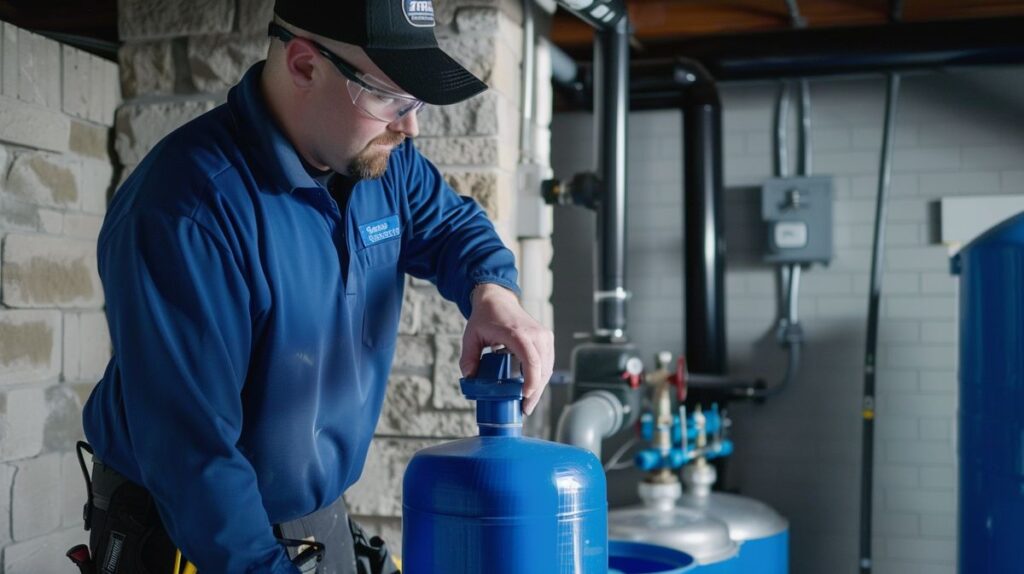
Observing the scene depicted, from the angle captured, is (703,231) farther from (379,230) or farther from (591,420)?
(379,230)

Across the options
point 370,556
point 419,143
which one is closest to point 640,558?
point 370,556

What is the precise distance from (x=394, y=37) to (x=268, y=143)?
0.23 metres

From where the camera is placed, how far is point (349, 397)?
1.50m

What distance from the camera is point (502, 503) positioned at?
1179 mm

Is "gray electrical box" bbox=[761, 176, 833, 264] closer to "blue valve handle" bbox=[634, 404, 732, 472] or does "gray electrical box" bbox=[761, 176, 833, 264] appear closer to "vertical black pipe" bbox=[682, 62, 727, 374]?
"vertical black pipe" bbox=[682, 62, 727, 374]

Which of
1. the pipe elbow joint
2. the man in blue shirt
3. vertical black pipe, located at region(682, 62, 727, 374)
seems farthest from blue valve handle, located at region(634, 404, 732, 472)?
the man in blue shirt

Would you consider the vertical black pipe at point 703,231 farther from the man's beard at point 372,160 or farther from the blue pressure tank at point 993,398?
the man's beard at point 372,160

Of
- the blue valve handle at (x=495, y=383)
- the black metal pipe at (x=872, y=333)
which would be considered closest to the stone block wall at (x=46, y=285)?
the blue valve handle at (x=495, y=383)

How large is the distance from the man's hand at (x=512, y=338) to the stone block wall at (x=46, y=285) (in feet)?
4.29

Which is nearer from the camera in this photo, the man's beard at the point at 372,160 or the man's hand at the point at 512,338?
the man's hand at the point at 512,338

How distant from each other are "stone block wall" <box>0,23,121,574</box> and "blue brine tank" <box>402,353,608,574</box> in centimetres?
137

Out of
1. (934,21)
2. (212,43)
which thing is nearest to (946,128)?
(934,21)

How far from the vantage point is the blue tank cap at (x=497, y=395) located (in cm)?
126

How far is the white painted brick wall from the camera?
12.4ft
